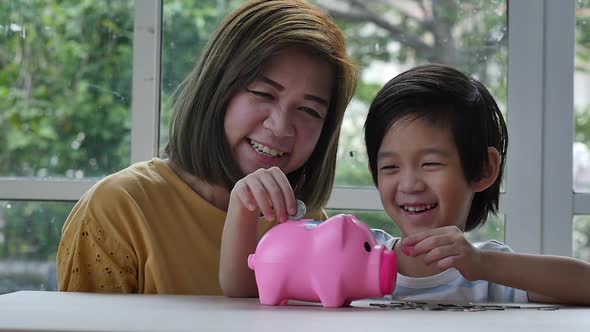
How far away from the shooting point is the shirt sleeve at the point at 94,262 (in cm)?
115

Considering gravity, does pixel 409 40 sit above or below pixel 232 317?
above

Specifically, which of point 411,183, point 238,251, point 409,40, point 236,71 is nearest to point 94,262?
point 238,251

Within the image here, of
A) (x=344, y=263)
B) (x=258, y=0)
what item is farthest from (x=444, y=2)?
(x=344, y=263)

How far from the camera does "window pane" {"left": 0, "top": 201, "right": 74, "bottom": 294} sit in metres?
1.72

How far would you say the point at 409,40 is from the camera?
173 centimetres

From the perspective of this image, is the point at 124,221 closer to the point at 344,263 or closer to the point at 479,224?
the point at 344,263

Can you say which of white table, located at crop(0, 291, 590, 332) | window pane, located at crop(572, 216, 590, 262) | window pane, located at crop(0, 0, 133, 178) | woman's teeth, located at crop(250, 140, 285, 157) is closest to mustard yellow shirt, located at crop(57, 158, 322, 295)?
woman's teeth, located at crop(250, 140, 285, 157)

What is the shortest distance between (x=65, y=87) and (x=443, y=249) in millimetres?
1000

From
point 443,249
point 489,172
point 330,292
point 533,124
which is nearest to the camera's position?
point 330,292

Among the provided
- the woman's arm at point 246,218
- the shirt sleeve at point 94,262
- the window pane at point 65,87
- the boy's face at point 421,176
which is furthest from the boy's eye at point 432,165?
the window pane at point 65,87

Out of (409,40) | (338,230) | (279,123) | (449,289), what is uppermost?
(409,40)

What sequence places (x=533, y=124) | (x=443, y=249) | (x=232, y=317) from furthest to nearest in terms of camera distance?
(x=533, y=124), (x=443, y=249), (x=232, y=317)

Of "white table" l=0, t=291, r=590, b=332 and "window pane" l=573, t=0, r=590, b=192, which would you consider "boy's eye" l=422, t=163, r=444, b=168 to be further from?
"window pane" l=573, t=0, r=590, b=192

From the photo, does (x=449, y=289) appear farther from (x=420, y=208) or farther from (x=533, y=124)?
(x=533, y=124)
